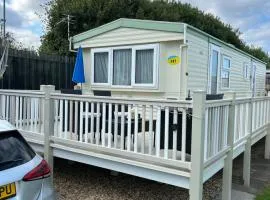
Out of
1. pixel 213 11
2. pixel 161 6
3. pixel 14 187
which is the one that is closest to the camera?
pixel 14 187

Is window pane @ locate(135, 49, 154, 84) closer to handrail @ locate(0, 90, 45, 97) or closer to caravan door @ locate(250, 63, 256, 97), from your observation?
handrail @ locate(0, 90, 45, 97)

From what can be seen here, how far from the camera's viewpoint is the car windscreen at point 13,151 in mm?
2381

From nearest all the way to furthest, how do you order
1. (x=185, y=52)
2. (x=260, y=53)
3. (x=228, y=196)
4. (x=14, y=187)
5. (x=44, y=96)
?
(x=14, y=187) < (x=228, y=196) < (x=44, y=96) < (x=185, y=52) < (x=260, y=53)

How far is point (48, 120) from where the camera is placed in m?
4.69

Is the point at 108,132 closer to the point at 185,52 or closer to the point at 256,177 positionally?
the point at 256,177

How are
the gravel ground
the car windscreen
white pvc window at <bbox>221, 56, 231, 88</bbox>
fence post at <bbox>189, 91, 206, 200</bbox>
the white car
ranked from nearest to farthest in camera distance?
the white car, the car windscreen, fence post at <bbox>189, 91, 206, 200</bbox>, the gravel ground, white pvc window at <bbox>221, 56, 231, 88</bbox>

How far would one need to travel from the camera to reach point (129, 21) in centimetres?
816

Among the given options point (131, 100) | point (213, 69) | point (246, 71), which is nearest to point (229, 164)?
point (131, 100)

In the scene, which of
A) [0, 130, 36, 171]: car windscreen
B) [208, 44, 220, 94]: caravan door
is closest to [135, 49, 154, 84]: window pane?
[208, 44, 220, 94]: caravan door

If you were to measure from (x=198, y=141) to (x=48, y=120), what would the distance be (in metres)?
2.51

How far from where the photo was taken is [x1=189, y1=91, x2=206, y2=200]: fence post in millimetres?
3189

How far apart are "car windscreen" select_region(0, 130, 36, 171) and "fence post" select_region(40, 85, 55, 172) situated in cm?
202

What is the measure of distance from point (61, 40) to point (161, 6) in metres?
8.43

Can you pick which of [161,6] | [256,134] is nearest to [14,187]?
[256,134]
